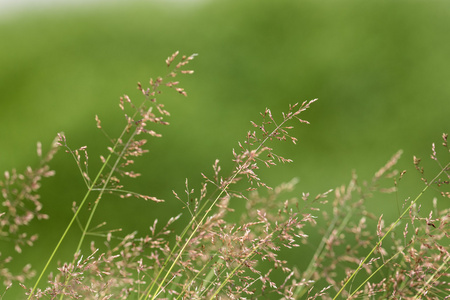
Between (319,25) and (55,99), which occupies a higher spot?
(319,25)

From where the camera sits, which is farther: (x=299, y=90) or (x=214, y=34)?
(x=214, y=34)

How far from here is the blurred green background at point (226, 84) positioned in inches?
280

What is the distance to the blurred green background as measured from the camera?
711 centimetres

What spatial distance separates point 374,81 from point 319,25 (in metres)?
1.19

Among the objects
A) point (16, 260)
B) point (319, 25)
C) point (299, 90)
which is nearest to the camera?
point (16, 260)

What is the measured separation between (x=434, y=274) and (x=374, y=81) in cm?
626

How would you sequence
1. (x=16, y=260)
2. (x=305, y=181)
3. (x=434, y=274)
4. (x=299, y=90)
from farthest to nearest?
(x=299, y=90), (x=305, y=181), (x=16, y=260), (x=434, y=274)

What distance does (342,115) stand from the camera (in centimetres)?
746

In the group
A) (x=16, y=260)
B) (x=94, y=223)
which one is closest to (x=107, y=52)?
(x=94, y=223)

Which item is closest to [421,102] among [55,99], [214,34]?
[214,34]

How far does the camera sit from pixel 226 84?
25.8 ft

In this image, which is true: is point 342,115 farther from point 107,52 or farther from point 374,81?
point 107,52

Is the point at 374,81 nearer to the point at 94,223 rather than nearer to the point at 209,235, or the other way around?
the point at 94,223

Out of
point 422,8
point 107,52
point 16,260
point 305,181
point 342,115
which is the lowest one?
point 16,260
